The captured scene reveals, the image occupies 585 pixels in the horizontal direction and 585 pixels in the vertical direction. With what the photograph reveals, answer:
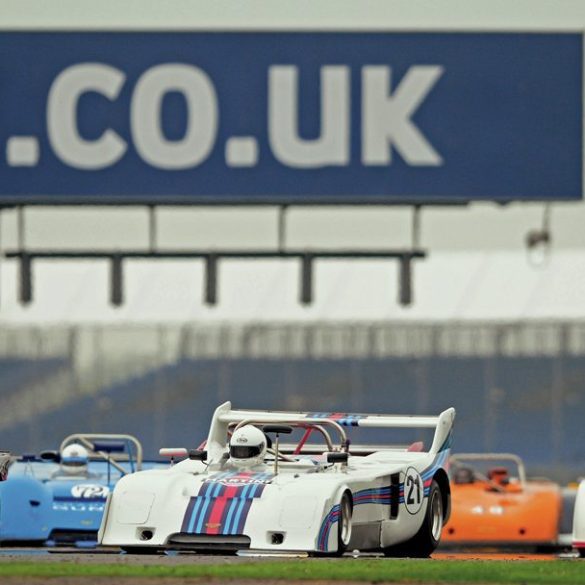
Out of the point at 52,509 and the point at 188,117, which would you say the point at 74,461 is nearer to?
the point at 52,509

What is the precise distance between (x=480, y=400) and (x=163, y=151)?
17.5 metres

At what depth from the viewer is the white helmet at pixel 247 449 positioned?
1812cm

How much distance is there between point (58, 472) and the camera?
2377cm

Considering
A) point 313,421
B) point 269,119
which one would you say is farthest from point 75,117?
point 313,421

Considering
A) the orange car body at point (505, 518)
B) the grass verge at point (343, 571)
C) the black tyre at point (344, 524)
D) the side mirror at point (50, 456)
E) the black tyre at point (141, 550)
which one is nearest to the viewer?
the grass verge at point (343, 571)

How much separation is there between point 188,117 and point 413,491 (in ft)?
33.5

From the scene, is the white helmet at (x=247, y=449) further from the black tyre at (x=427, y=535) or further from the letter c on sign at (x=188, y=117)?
the letter c on sign at (x=188, y=117)

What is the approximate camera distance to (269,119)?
27734 mm

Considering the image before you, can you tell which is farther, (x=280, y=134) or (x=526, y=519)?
(x=280, y=134)

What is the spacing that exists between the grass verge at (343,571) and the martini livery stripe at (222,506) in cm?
146

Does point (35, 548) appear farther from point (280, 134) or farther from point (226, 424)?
point (280, 134)

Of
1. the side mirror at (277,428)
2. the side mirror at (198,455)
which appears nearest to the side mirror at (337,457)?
the side mirror at (277,428)

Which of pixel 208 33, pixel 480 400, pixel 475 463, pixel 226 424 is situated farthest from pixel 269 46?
pixel 475 463

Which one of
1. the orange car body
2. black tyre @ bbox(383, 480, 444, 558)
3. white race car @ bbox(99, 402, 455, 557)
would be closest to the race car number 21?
Answer: white race car @ bbox(99, 402, 455, 557)
